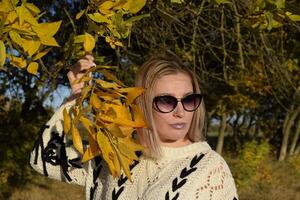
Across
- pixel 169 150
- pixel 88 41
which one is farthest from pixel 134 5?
Result: pixel 169 150

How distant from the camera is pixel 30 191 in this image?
9.38m

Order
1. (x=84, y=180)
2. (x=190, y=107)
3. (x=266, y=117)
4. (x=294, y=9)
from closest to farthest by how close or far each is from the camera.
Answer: (x=294, y=9) < (x=190, y=107) < (x=84, y=180) < (x=266, y=117)

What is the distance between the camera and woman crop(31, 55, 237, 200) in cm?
194

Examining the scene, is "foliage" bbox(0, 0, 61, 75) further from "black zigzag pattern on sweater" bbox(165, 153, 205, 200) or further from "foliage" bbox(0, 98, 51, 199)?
"foliage" bbox(0, 98, 51, 199)

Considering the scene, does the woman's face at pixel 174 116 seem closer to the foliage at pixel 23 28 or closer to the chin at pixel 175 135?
the chin at pixel 175 135

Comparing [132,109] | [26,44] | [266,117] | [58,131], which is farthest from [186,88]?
[266,117]

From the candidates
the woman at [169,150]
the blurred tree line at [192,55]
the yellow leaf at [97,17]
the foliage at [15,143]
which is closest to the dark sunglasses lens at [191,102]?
the woman at [169,150]

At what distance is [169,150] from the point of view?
2062mm

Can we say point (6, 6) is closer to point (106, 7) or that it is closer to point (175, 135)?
point (106, 7)

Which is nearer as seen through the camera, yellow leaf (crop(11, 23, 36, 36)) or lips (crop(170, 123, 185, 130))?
yellow leaf (crop(11, 23, 36, 36))

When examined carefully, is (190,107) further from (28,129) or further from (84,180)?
(28,129)

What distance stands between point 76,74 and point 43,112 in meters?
8.20

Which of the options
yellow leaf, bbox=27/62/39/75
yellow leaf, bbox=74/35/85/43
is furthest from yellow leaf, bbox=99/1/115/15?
yellow leaf, bbox=27/62/39/75

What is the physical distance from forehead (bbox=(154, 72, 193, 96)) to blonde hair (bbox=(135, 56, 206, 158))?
0.04 ft
